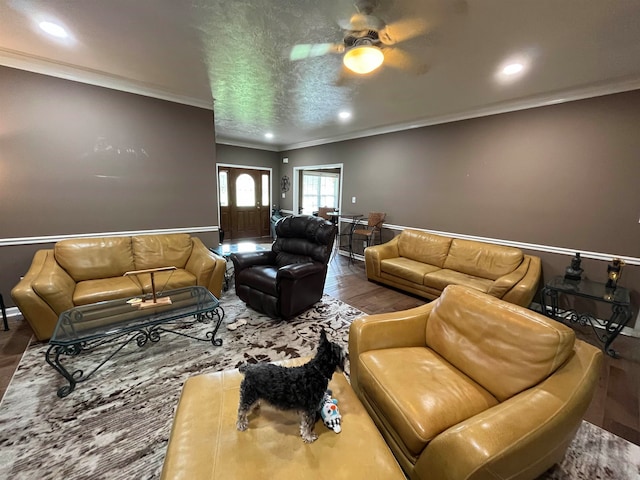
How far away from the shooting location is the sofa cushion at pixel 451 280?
3.19 m

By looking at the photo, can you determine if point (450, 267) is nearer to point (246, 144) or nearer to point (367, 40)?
point (367, 40)

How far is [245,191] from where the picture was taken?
7.41 meters

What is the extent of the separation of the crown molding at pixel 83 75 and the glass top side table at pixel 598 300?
200 inches

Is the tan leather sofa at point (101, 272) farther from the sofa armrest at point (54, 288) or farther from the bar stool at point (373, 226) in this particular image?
the bar stool at point (373, 226)

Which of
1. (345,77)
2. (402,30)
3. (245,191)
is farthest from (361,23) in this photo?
(245,191)

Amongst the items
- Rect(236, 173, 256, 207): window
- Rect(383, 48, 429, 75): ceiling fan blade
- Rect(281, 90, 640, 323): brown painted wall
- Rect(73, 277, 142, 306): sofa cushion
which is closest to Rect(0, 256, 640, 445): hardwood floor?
Rect(73, 277, 142, 306): sofa cushion

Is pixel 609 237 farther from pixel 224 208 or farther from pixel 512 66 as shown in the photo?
pixel 224 208

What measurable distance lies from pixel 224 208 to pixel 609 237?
7.36 meters

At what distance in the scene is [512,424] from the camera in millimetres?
979

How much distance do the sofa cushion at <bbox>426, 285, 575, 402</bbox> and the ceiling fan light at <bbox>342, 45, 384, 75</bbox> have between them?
72.4 inches

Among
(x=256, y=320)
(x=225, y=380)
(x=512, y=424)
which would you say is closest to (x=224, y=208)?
(x=256, y=320)

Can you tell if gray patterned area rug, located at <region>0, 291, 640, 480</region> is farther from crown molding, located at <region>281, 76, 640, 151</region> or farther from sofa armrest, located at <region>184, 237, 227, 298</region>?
crown molding, located at <region>281, 76, 640, 151</region>

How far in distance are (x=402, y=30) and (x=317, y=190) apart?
649 centimetres

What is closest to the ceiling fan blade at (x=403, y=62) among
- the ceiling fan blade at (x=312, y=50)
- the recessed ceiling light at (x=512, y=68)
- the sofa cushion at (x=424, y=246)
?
the ceiling fan blade at (x=312, y=50)
